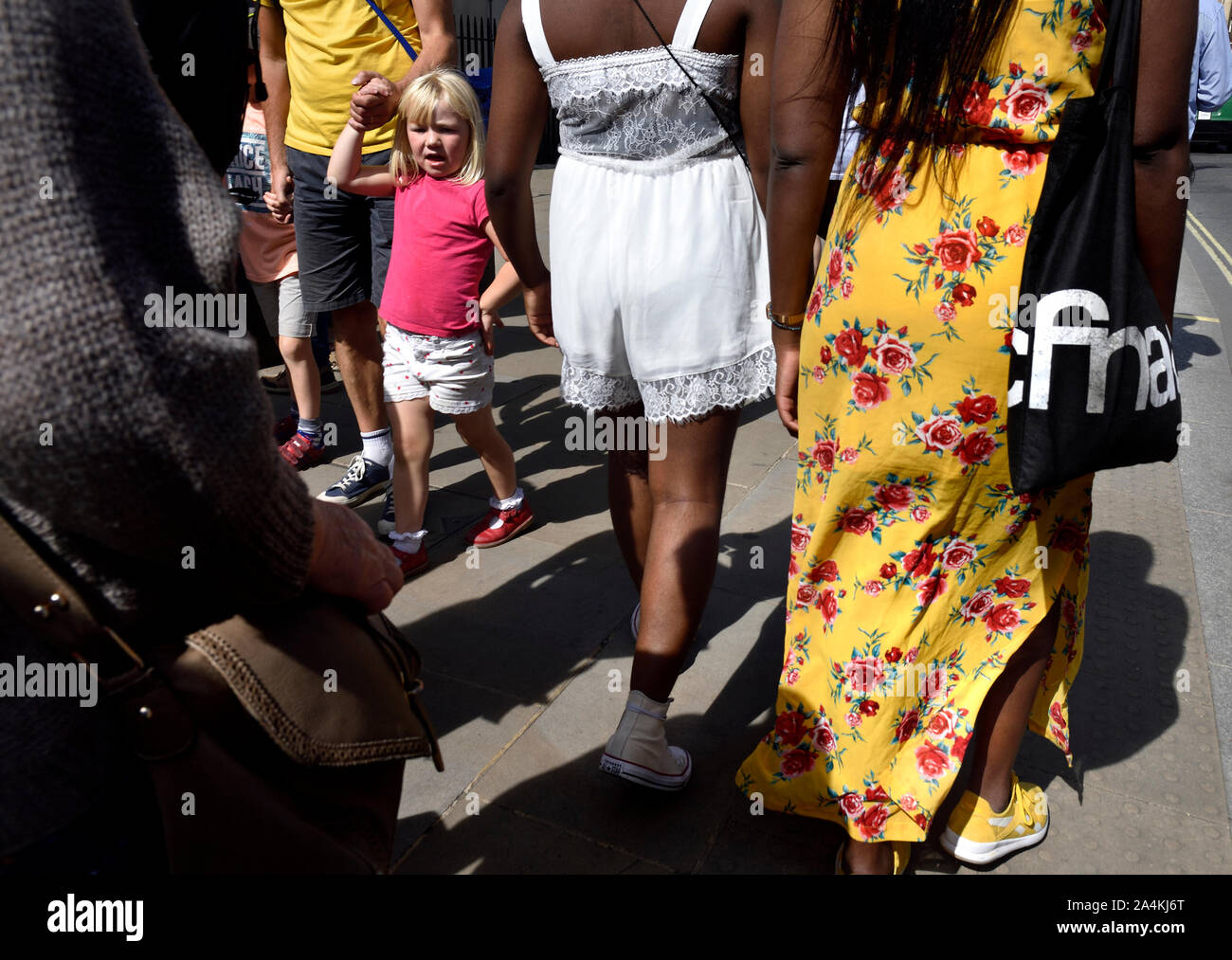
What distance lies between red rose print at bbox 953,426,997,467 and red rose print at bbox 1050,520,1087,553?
11.5 inches

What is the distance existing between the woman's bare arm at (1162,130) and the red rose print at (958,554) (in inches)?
22.0

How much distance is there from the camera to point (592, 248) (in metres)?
2.33

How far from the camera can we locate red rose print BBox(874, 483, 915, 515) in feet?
6.30

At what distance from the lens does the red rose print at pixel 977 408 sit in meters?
1.79

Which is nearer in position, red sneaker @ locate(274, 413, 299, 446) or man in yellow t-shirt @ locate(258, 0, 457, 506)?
man in yellow t-shirt @ locate(258, 0, 457, 506)

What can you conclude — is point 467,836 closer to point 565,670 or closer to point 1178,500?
point 565,670

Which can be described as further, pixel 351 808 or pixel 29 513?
pixel 351 808

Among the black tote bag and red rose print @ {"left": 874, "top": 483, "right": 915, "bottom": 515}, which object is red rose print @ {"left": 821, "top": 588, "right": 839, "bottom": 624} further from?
the black tote bag

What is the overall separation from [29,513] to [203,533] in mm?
151

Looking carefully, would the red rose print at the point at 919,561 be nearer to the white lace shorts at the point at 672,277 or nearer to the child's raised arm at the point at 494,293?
the white lace shorts at the point at 672,277

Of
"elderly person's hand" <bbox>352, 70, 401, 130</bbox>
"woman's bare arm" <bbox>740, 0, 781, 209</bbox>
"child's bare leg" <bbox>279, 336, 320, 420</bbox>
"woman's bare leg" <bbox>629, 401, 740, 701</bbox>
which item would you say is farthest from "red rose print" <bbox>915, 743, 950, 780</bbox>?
"child's bare leg" <bbox>279, 336, 320, 420</bbox>

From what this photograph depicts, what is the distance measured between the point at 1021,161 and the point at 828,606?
0.94 metres

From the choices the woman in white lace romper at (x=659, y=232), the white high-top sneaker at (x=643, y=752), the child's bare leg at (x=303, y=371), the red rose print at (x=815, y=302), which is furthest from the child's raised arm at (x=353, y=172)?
the white high-top sneaker at (x=643, y=752)
